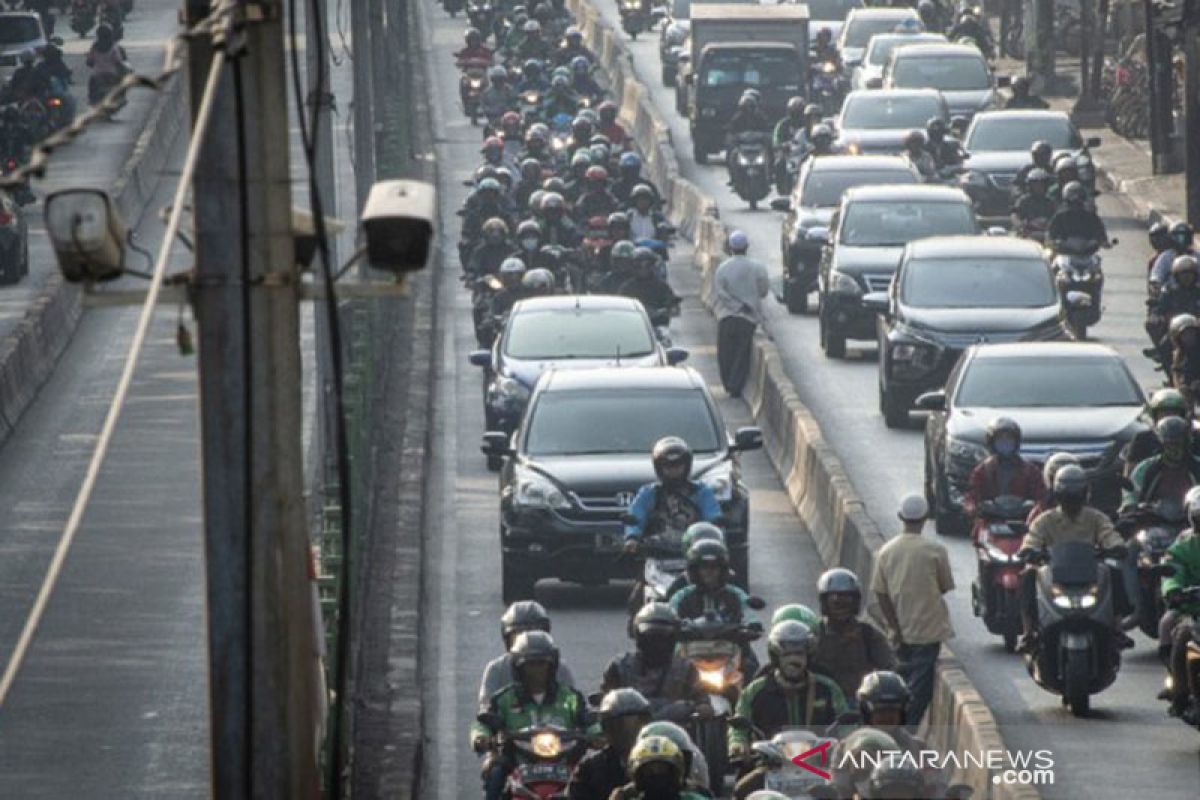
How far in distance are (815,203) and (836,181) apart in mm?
498

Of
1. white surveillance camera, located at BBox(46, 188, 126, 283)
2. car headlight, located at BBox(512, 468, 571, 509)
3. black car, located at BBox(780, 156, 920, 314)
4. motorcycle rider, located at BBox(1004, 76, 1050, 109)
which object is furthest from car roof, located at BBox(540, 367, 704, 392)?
motorcycle rider, located at BBox(1004, 76, 1050, 109)

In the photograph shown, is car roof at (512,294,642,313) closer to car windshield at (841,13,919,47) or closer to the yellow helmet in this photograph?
the yellow helmet

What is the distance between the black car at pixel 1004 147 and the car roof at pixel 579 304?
15.4m

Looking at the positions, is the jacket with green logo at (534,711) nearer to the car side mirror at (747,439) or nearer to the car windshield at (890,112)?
the car side mirror at (747,439)

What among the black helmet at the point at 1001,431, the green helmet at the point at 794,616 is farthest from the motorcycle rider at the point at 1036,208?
the green helmet at the point at 794,616

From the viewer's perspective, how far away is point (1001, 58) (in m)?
69.8

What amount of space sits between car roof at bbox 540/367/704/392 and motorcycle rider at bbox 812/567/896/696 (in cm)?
854

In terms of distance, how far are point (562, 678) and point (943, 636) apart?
3.65m

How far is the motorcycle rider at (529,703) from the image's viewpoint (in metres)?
16.7

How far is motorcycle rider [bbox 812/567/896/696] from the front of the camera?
58.2ft

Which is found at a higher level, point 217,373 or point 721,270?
point 217,373

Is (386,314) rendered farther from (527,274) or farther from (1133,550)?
(1133,550)

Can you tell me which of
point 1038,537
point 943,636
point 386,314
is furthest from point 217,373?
point 386,314

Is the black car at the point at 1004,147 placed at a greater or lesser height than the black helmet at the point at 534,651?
lesser
